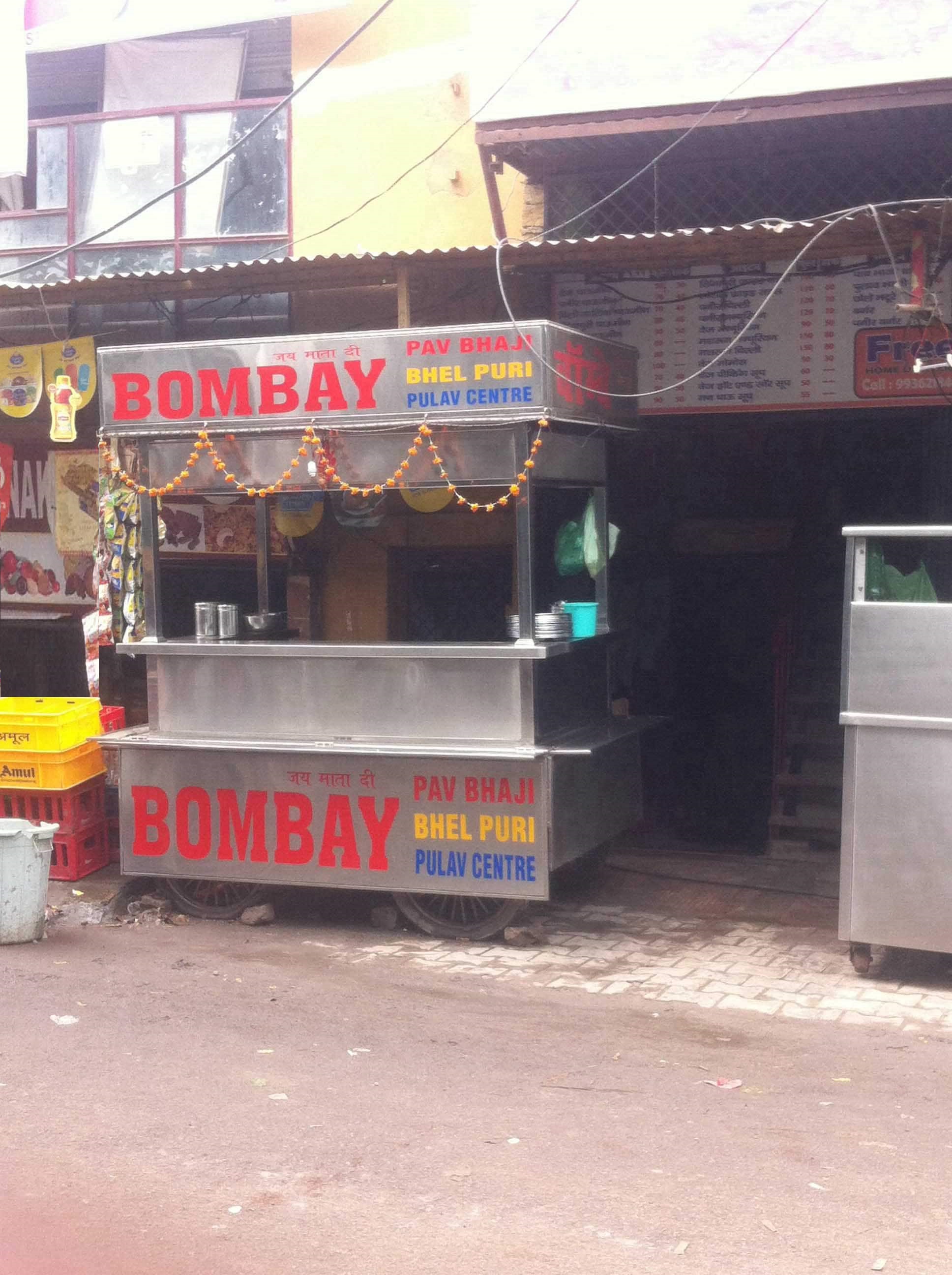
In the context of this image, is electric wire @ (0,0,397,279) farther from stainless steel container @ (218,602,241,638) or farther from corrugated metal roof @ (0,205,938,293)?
stainless steel container @ (218,602,241,638)

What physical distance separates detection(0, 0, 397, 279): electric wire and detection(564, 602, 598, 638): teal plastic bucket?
378 centimetres

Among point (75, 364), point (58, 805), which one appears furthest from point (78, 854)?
point (75, 364)

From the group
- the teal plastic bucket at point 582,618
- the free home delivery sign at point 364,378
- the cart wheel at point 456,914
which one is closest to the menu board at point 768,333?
the free home delivery sign at point 364,378

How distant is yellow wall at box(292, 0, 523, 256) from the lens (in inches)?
393

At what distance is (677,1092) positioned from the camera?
527 centimetres

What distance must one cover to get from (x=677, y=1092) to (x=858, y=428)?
595 centimetres

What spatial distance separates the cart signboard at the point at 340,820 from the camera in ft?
23.5

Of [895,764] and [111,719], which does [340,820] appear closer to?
[111,719]

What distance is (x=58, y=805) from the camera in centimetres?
864

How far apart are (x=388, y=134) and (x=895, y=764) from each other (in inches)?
247

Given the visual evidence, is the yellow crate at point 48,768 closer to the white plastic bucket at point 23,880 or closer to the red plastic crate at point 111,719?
the red plastic crate at point 111,719

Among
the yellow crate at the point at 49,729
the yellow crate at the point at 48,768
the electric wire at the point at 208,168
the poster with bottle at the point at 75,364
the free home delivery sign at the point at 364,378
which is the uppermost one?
the electric wire at the point at 208,168

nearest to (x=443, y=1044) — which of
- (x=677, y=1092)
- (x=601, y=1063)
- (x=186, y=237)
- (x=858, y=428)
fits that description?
(x=601, y=1063)

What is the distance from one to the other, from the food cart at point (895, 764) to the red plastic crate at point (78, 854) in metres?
4.71
